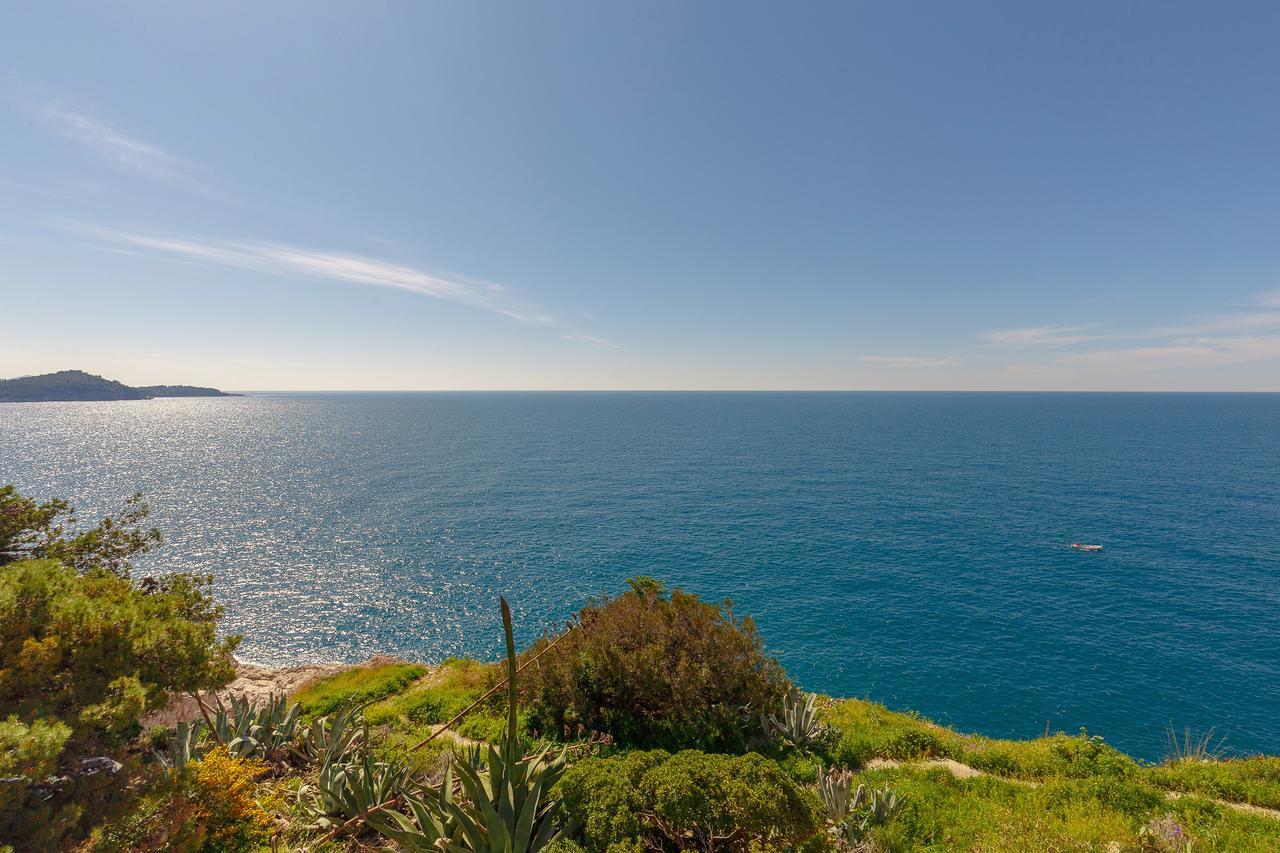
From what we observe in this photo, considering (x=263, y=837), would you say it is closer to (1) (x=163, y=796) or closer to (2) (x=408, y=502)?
(1) (x=163, y=796)

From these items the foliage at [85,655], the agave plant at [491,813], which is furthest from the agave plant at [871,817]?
the foliage at [85,655]

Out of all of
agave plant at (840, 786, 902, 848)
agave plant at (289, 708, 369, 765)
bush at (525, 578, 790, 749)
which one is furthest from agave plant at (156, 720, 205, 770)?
agave plant at (840, 786, 902, 848)

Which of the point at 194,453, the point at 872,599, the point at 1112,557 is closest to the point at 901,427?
the point at 1112,557

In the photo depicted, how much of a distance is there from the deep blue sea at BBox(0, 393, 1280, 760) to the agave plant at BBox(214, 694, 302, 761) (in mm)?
21288

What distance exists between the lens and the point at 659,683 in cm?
1321

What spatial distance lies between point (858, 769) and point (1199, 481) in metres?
92.1

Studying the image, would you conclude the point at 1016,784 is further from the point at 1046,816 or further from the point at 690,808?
the point at 690,808

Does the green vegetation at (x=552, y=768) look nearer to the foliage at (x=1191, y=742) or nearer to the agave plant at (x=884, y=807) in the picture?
the agave plant at (x=884, y=807)

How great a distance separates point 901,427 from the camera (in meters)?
140

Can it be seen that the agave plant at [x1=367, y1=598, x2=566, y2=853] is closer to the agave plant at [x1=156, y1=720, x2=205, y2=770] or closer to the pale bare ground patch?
the agave plant at [x1=156, y1=720, x2=205, y2=770]

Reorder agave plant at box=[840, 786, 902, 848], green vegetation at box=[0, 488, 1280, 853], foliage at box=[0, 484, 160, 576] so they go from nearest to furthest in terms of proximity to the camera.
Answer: green vegetation at box=[0, 488, 1280, 853]
agave plant at box=[840, 786, 902, 848]
foliage at box=[0, 484, 160, 576]

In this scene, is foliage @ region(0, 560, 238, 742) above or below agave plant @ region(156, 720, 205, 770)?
above

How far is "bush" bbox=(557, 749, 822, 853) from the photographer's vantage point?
6.67 m

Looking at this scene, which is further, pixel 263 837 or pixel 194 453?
pixel 194 453
